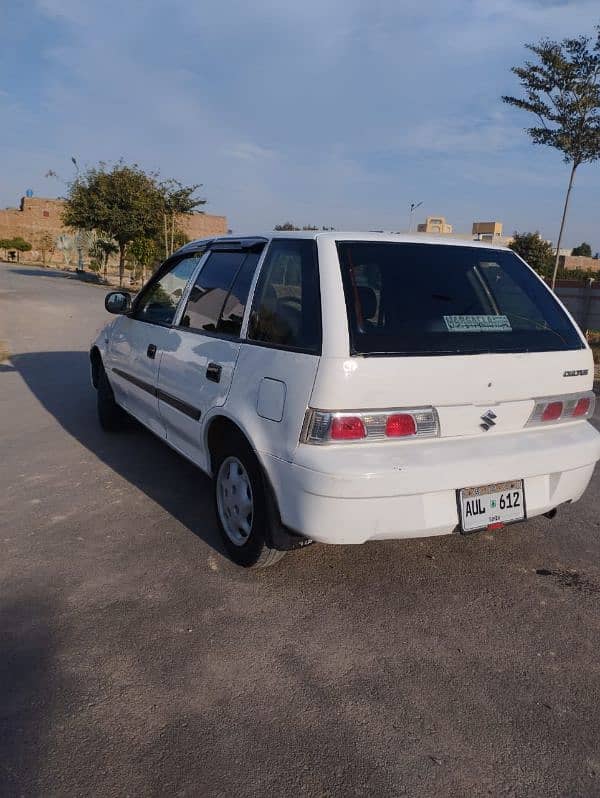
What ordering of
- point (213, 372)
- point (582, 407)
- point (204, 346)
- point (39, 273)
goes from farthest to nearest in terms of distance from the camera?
point (39, 273) → point (204, 346) → point (213, 372) → point (582, 407)

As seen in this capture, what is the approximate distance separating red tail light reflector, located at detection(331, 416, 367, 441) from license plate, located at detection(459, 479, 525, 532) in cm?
56

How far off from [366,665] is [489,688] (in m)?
0.49

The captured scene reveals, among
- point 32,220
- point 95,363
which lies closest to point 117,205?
point 95,363

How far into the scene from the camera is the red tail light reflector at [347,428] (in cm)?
273

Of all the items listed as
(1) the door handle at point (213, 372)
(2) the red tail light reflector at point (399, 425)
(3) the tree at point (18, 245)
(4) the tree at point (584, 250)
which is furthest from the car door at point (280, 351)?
(4) the tree at point (584, 250)

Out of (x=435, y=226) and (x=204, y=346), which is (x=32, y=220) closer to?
(x=435, y=226)

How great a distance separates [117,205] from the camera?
2872cm

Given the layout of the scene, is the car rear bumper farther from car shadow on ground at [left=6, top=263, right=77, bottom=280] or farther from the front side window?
car shadow on ground at [left=6, top=263, right=77, bottom=280]

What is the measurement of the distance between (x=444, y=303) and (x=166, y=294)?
226 centimetres

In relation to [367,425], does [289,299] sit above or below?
above

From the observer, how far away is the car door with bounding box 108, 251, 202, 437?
14.5 ft

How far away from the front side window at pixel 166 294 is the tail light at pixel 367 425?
192 cm

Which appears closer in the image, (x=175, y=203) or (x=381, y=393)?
(x=381, y=393)

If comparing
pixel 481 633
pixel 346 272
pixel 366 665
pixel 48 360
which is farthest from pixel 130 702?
pixel 48 360
